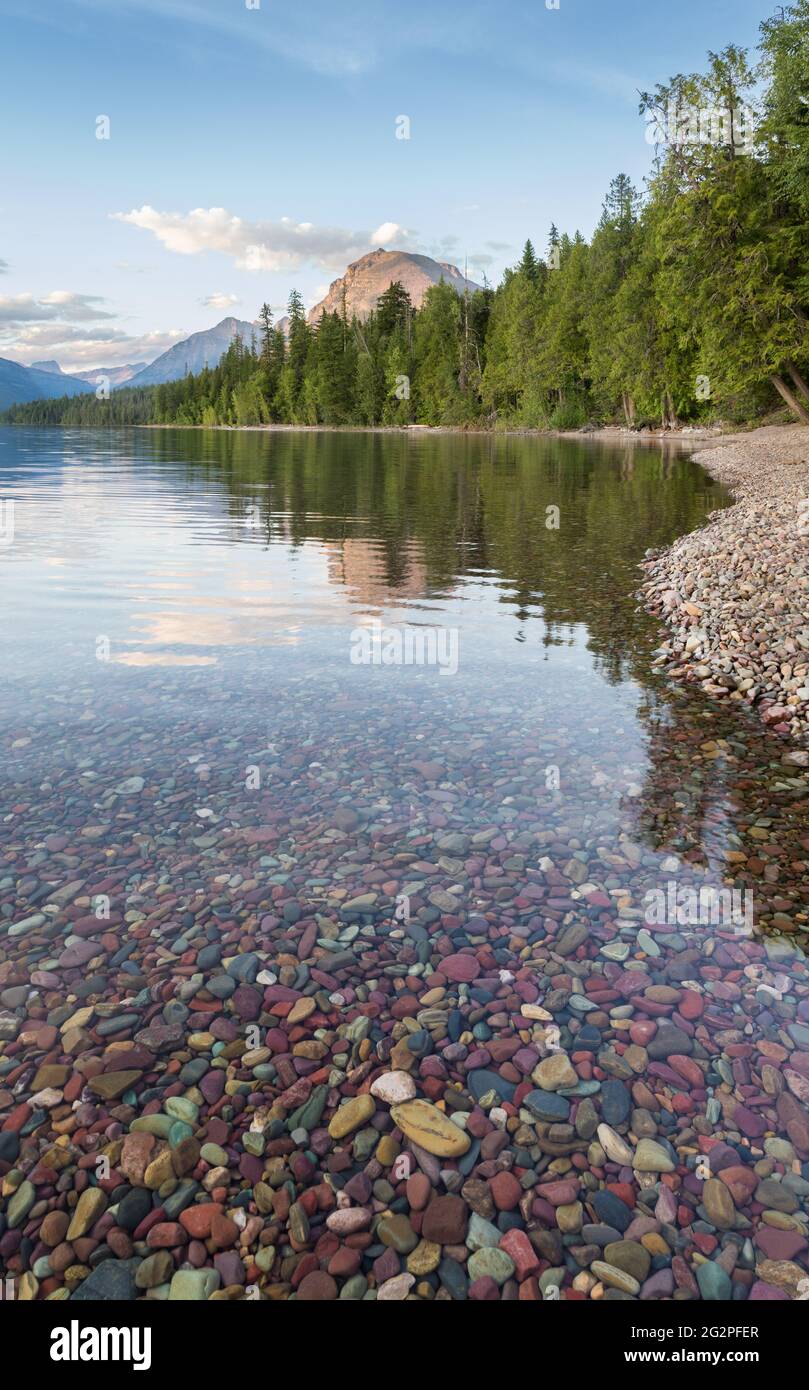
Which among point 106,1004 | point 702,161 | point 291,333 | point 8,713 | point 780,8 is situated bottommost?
point 106,1004

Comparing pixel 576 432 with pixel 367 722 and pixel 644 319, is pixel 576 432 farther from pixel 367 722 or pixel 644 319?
pixel 367 722

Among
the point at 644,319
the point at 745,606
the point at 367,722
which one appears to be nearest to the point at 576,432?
the point at 644,319

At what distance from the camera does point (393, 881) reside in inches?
256

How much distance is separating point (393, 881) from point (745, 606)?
9963mm

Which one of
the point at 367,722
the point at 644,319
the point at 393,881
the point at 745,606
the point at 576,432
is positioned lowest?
the point at 393,881

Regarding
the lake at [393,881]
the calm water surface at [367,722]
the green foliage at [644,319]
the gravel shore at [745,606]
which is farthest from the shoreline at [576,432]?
the lake at [393,881]

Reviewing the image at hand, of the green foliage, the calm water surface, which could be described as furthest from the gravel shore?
the green foliage

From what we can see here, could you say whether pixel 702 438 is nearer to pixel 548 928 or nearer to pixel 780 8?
pixel 780 8

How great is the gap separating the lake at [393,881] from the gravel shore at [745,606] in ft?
2.17

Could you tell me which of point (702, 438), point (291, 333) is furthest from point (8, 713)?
point (291, 333)

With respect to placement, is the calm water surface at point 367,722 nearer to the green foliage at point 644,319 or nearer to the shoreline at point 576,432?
the green foliage at point 644,319

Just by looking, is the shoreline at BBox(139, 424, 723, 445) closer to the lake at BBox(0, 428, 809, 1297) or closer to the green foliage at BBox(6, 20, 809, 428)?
the green foliage at BBox(6, 20, 809, 428)

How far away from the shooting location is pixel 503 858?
6879 millimetres

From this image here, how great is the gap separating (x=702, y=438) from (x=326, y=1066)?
271 ft
